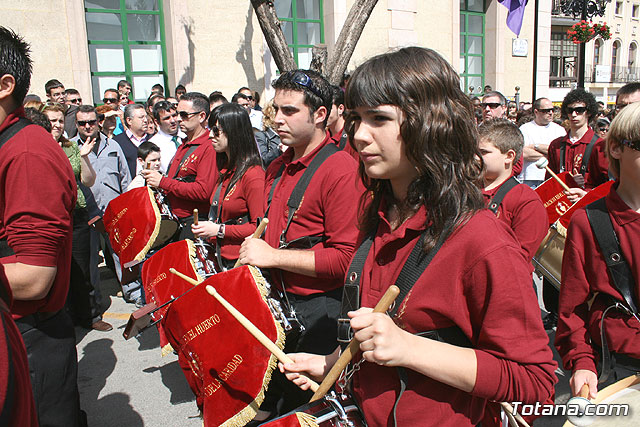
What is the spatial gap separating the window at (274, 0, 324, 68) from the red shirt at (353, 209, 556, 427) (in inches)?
535

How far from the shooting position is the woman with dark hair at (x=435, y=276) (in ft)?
4.12

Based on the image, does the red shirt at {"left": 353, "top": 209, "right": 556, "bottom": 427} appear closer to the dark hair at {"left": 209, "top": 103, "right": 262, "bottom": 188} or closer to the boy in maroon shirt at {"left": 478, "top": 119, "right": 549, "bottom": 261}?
the boy in maroon shirt at {"left": 478, "top": 119, "right": 549, "bottom": 261}

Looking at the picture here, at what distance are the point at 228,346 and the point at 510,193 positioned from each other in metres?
2.23

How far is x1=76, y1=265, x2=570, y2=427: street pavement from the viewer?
3.57 m

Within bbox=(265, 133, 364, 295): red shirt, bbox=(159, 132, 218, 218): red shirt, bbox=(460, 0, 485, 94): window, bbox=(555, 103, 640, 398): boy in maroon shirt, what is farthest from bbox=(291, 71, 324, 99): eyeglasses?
bbox=(460, 0, 485, 94): window

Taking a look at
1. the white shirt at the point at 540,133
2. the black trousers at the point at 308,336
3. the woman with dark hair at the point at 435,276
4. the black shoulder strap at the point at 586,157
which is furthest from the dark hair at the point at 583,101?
the woman with dark hair at the point at 435,276

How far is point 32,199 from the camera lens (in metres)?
1.99

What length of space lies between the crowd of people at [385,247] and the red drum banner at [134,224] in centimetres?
54

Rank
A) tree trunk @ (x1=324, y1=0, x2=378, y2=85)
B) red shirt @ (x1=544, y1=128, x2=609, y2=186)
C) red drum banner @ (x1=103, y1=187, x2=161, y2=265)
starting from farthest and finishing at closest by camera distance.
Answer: tree trunk @ (x1=324, y1=0, x2=378, y2=85), red shirt @ (x1=544, y1=128, x2=609, y2=186), red drum banner @ (x1=103, y1=187, x2=161, y2=265)

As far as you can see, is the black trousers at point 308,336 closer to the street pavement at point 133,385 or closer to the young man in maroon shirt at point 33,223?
the street pavement at point 133,385

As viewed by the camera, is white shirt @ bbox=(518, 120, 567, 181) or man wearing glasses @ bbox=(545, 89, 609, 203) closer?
man wearing glasses @ bbox=(545, 89, 609, 203)

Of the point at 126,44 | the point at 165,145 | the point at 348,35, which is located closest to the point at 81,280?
the point at 165,145

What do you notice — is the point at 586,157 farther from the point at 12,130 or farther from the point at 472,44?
the point at 472,44

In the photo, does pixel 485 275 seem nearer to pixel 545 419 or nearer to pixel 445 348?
pixel 445 348
